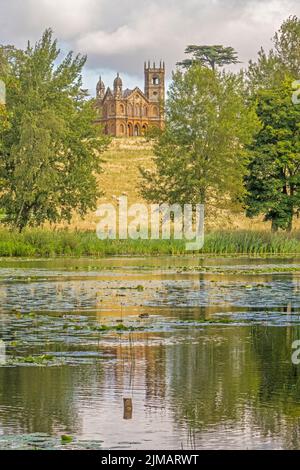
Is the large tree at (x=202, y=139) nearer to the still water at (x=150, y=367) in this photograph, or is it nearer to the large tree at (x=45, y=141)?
the large tree at (x=45, y=141)

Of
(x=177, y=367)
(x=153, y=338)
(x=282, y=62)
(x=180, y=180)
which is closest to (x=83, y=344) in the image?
(x=153, y=338)

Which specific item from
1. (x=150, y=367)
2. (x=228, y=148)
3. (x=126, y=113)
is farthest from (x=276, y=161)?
(x=126, y=113)

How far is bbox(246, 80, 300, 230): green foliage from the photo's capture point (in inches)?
2584

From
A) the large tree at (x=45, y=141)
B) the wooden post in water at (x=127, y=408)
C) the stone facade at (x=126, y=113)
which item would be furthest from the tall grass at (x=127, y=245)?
the stone facade at (x=126, y=113)

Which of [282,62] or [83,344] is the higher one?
[282,62]

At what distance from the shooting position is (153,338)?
18.9m

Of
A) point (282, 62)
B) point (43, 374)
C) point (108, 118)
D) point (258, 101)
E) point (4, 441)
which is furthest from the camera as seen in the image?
point (108, 118)

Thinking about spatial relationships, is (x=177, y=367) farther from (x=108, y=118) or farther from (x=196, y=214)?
(x=108, y=118)

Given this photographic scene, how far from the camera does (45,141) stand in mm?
54969

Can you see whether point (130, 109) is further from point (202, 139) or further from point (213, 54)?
point (202, 139)

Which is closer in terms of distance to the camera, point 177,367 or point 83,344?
point 177,367

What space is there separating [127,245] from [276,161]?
15851mm

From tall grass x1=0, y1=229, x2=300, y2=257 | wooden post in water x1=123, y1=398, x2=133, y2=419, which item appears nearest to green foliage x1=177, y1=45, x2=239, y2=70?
tall grass x1=0, y1=229, x2=300, y2=257
